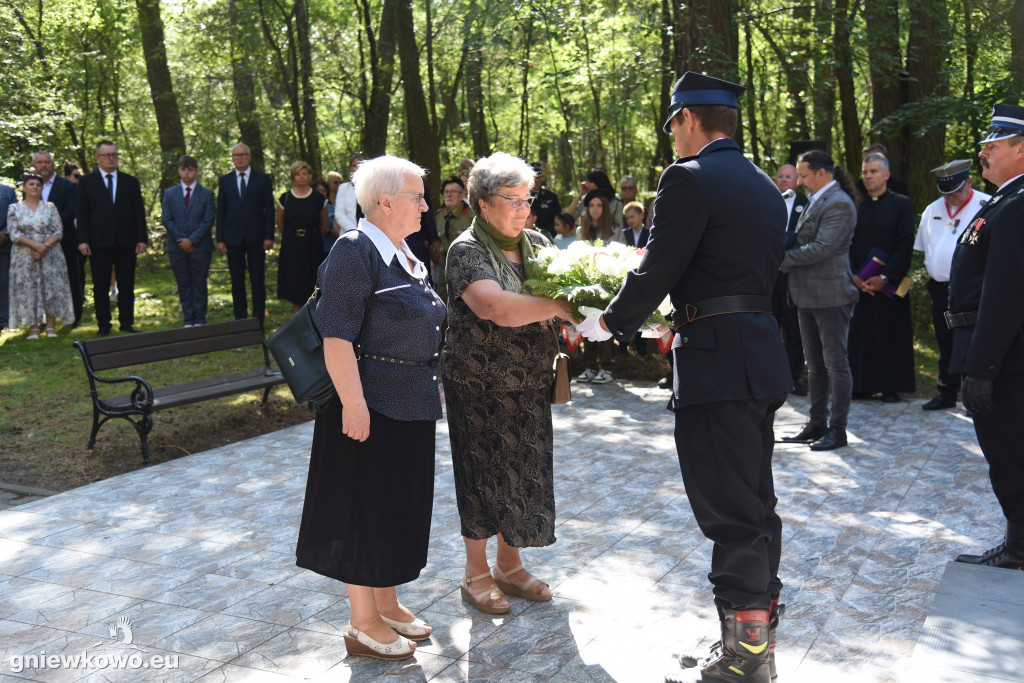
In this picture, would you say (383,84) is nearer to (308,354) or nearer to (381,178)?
(381,178)

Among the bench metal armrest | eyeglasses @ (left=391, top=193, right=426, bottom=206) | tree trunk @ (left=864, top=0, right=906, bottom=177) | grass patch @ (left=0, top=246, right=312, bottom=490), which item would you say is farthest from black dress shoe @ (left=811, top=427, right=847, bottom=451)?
tree trunk @ (left=864, top=0, right=906, bottom=177)

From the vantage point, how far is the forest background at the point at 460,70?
1248 cm

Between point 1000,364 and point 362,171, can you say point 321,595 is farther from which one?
point 1000,364

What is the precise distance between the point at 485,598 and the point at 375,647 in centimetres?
67

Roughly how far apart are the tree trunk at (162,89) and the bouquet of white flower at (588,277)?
51.4ft

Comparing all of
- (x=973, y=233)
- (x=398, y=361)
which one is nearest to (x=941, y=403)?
(x=973, y=233)

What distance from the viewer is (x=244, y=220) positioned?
12375 millimetres

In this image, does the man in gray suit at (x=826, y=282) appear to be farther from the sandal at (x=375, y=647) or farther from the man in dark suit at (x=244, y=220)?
the man in dark suit at (x=244, y=220)

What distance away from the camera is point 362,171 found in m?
3.82

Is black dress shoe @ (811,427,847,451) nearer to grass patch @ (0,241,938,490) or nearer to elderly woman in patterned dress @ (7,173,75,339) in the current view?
grass patch @ (0,241,938,490)

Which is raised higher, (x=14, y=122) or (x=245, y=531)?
(x=14, y=122)

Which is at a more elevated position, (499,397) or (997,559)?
(499,397)

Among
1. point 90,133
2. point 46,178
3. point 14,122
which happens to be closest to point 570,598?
point 46,178

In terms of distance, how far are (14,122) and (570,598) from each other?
1299 cm
